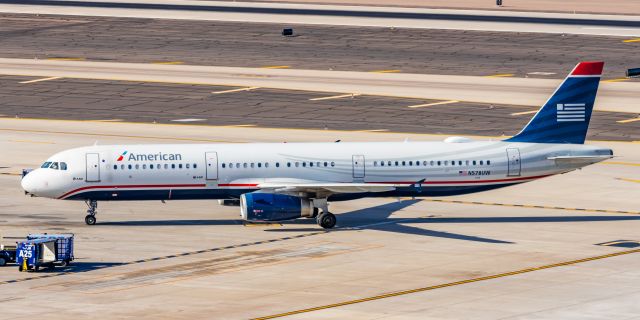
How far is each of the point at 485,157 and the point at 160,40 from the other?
308ft

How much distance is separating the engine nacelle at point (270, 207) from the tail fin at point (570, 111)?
12.5 meters

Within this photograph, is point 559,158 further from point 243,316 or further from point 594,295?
point 243,316

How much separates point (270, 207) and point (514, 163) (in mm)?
13202

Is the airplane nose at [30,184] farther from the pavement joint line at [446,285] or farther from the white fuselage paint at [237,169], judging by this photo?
the pavement joint line at [446,285]

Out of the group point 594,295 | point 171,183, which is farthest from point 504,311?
point 171,183

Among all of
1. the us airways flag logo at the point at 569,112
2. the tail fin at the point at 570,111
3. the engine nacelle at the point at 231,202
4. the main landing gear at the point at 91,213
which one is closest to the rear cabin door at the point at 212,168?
the engine nacelle at the point at 231,202

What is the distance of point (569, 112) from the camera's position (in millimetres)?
75500

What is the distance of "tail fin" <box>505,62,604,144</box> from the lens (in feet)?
246

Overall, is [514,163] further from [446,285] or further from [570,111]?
[446,285]

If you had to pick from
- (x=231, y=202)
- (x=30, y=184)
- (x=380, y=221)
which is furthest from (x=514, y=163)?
(x=30, y=184)

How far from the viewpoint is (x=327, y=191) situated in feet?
236

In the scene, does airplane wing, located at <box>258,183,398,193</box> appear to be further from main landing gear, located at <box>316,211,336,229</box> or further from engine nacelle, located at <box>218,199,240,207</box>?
engine nacelle, located at <box>218,199,240,207</box>

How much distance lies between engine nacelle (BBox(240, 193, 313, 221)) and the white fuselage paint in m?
1.81

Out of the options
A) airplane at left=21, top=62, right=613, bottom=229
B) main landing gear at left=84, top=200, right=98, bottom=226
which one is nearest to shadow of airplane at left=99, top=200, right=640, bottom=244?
main landing gear at left=84, top=200, right=98, bottom=226
